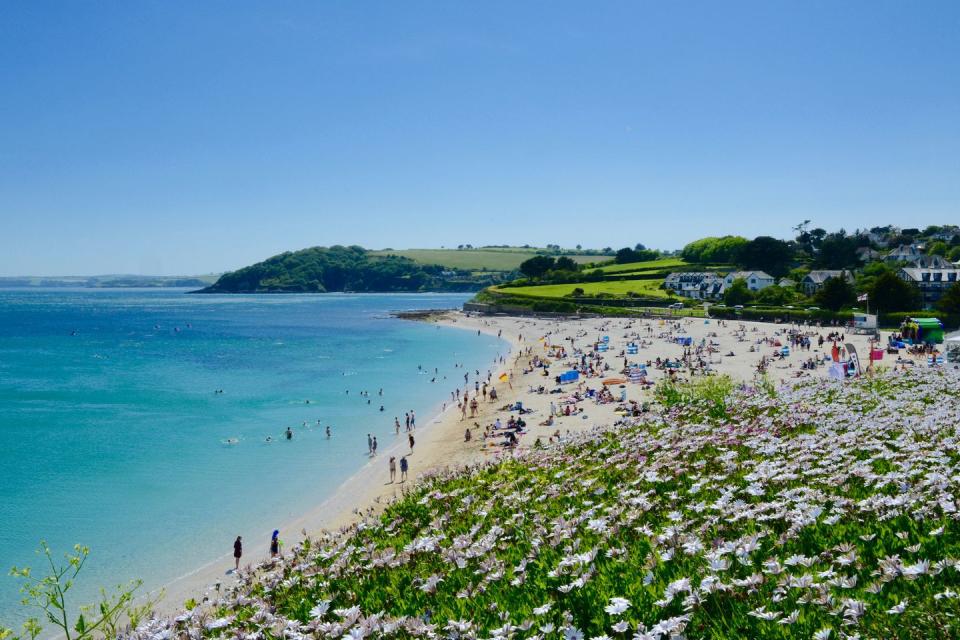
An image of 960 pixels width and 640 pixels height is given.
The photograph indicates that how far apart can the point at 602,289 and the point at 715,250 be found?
33103mm

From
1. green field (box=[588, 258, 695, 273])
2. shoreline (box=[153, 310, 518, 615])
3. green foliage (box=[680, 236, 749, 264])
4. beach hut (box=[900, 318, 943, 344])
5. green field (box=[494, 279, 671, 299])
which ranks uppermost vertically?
green foliage (box=[680, 236, 749, 264])

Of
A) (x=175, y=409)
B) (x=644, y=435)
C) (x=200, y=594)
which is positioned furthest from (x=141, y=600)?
(x=175, y=409)

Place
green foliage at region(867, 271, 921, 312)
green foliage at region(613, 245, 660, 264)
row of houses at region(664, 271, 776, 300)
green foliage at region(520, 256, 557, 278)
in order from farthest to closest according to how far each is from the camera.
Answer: green foliage at region(613, 245, 660, 264) → green foliage at region(520, 256, 557, 278) → row of houses at region(664, 271, 776, 300) → green foliage at region(867, 271, 921, 312)

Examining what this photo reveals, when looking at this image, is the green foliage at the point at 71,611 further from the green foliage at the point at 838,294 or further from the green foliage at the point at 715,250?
the green foliage at the point at 715,250

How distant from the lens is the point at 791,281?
102m

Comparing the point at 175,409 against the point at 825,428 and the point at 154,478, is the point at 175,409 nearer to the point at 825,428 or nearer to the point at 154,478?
the point at 154,478

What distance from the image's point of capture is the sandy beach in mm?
21891

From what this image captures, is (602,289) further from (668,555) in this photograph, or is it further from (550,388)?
(668,555)

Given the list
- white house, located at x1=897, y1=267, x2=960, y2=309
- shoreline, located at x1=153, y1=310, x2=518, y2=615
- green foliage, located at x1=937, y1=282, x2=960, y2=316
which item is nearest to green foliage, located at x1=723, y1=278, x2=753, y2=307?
white house, located at x1=897, y1=267, x2=960, y2=309

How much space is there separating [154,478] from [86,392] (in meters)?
26.9

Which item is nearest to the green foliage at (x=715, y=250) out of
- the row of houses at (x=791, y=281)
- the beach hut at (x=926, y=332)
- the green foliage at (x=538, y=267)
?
the row of houses at (x=791, y=281)

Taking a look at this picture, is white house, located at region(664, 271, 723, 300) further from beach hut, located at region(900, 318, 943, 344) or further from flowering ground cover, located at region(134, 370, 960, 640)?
flowering ground cover, located at region(134, 370, 960, 640)

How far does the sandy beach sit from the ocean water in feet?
4.35

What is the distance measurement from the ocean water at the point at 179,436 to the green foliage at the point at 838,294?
124 ft
